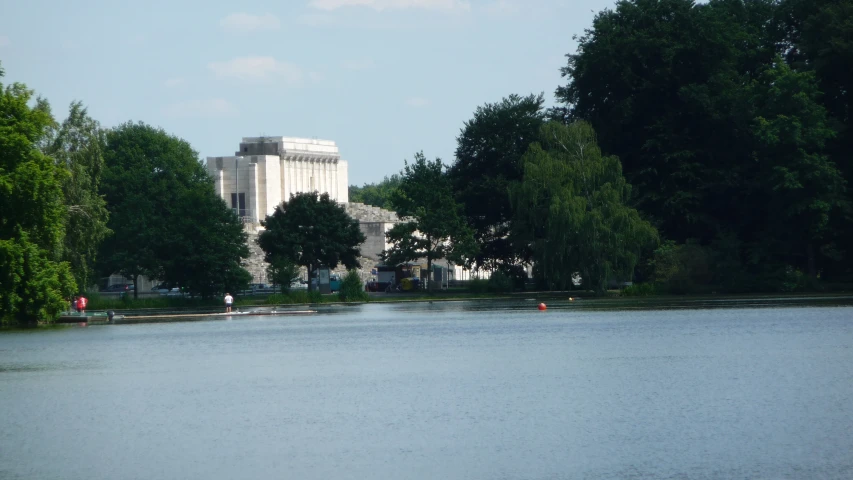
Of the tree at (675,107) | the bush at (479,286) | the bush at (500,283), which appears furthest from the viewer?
the bush at (479,286)

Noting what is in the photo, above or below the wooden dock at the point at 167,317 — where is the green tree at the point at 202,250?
above

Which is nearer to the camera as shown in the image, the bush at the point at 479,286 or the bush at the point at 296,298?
the bush at the point at 296,298

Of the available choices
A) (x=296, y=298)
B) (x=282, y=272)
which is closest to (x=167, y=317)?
(x=296, y=298)

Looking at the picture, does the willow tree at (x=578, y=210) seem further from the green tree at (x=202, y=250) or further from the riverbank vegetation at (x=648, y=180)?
the green tree at (x=202, y=250)

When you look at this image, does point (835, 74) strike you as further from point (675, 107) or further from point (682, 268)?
point (682, 268)

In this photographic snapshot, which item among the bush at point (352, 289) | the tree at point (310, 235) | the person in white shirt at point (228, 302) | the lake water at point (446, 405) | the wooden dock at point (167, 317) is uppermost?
the tree at point (310, 235)

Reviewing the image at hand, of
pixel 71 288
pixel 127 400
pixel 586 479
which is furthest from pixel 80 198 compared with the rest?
pixel 586 479

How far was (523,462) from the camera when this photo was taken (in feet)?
62.7

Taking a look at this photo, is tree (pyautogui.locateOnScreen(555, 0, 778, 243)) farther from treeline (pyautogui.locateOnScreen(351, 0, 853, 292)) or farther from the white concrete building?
the white concrete building

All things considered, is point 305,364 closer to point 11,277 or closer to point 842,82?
point 11,277

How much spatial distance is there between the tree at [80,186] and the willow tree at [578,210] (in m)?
27.4

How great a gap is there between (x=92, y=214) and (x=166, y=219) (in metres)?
23.8

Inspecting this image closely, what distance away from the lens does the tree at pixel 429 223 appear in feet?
289

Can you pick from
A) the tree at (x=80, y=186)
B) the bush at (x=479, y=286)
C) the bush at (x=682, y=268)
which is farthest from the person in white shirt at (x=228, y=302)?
the bush at (x=682, y=268)
